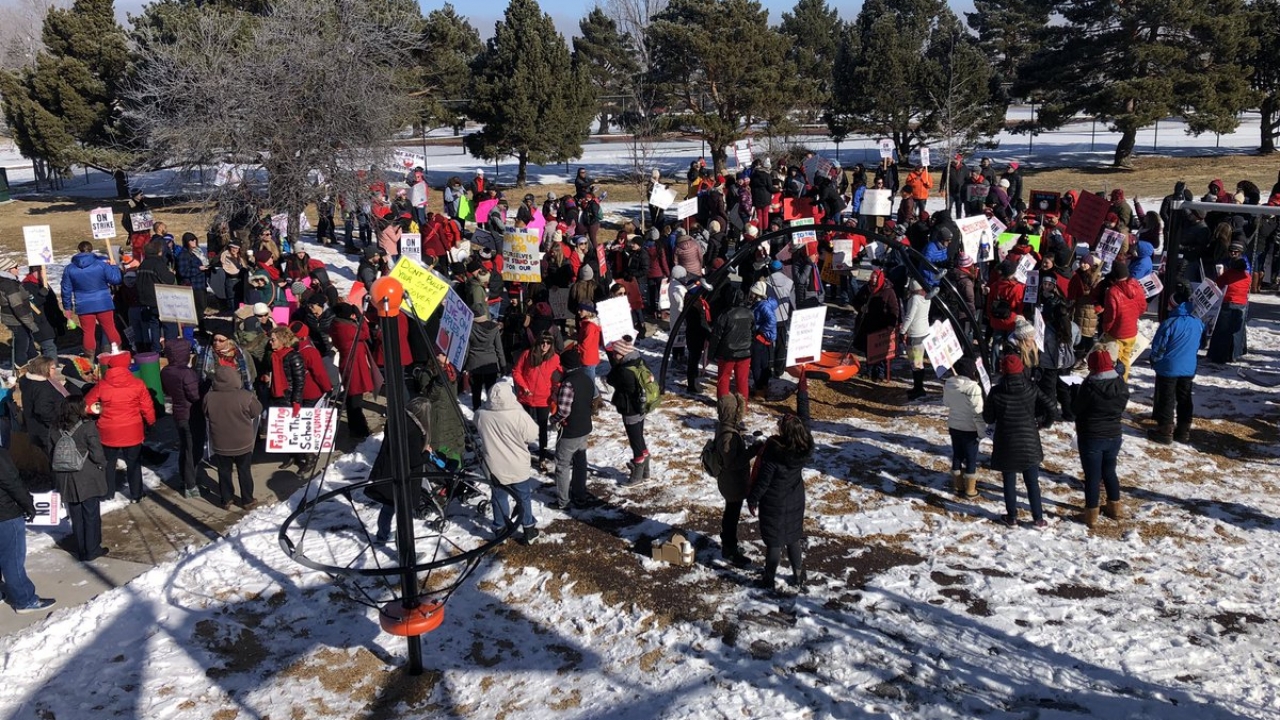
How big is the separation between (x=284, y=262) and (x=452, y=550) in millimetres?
9704

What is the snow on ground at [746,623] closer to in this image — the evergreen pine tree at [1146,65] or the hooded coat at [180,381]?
the hooded coat at [180,381]

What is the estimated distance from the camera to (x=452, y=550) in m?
9.02

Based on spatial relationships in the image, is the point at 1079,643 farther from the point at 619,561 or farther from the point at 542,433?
the point at 542,433

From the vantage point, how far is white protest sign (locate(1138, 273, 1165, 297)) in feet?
45.5

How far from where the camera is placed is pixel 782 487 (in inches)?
305

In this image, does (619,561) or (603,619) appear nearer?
(603,619)

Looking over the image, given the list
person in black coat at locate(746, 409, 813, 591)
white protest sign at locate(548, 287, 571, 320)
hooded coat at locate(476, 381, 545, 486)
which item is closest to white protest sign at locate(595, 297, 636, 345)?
white protest sign at locate(548, 287, 571, 320)

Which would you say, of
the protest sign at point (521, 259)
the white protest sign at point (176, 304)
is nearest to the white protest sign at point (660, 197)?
the protest sign at point (521, 259)

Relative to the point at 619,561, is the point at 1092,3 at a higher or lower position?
higher

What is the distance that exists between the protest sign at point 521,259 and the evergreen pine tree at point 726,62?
18754 mm

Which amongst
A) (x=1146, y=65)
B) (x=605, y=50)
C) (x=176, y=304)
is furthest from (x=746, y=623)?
(x=605, y=50)

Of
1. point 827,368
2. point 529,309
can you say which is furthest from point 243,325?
point 827,368

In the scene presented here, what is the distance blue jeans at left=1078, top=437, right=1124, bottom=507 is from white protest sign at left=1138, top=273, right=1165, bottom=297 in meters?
5.78

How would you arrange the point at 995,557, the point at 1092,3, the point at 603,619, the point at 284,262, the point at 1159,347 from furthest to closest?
1. the point at 1092,3
2. the point at 284,262
3. the point at 1159,347
4. the point at 995,557
5. the point at 603,619
